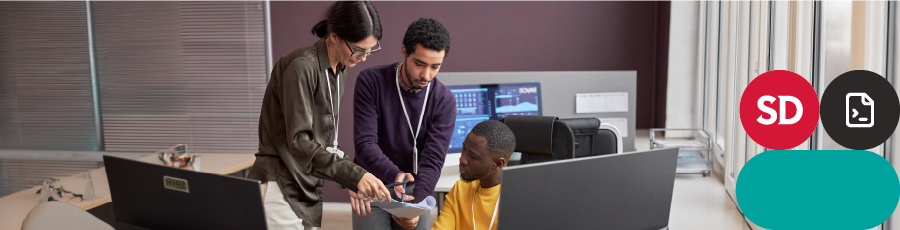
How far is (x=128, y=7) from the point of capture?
12.4ft

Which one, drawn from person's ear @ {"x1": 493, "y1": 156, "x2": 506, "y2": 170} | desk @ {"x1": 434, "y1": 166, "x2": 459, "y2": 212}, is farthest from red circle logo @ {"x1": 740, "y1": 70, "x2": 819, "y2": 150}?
desk @ {"x1": 434, "y1": 166, "x2": 459, "y2": 212}

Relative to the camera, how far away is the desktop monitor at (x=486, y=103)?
2.66m

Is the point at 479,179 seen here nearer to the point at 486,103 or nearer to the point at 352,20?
the point at 352,20

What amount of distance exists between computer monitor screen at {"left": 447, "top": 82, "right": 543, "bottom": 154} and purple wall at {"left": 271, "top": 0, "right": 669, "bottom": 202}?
1.20 metres

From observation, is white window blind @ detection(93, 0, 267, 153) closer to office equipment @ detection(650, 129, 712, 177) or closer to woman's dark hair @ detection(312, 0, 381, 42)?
woman's dark hair @ detection(312, 0, 381, 42)

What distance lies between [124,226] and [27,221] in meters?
0.26

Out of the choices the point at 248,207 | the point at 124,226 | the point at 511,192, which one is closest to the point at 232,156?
the point at 124,226

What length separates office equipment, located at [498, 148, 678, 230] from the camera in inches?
34.0

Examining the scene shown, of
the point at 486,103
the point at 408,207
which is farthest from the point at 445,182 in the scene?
the point at 408,207

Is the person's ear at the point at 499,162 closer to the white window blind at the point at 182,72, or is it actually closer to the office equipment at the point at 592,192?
the office equipment at the point at 592,192

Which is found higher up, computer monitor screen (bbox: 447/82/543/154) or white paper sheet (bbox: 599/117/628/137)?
computer monitor screen (bbox: 447/82/543/154)

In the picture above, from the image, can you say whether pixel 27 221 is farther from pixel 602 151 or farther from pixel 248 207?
pixel 602 151

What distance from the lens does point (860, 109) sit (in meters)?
1.27

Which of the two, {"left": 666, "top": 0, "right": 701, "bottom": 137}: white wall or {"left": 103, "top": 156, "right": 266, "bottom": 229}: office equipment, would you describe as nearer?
{"left": 103, "top": 156, "right": 266, "bottom": 229}: office equipment
